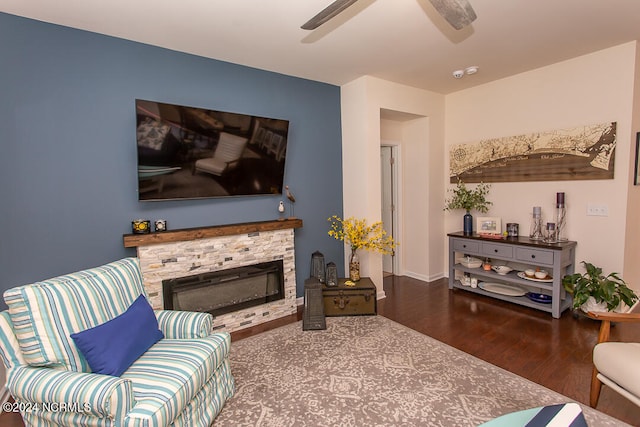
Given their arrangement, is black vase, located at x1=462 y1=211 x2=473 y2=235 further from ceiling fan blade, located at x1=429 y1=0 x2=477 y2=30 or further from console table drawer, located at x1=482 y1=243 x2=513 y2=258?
ceiling fan blade, located at x1=429 y1=0 x2=477 y2=30

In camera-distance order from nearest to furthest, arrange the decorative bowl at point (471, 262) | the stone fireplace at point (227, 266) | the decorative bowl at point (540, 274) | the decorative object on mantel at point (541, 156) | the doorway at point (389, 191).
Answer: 1. the stone fireplace at point (227, 266)
2. the decorative object on mantel at point (541, 156)
3. the decorative bowl at point (540, 274)
4. the decorative bowl at point (471, 262)
5. the doorway at point (389, 191)

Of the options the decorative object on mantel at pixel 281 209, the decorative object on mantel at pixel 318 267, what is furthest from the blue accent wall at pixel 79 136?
the decorative object on mantel at pixel 318 267

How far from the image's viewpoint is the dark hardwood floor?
218 centimetres

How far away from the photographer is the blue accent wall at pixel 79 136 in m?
2.31

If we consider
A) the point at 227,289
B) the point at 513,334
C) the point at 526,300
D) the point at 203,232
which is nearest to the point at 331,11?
the point at 203,232

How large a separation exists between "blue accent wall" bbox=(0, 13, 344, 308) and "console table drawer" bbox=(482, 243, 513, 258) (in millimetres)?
2945

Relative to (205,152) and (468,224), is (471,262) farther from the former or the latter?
(205,152)

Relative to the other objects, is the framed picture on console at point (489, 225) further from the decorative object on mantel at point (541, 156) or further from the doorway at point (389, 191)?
the doorway at point (389, 191)

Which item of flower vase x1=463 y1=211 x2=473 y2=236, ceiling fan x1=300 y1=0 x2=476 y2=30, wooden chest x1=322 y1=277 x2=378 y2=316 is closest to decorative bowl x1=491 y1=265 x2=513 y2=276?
flower vase x1=463 y1=211 x2=473 y2=236

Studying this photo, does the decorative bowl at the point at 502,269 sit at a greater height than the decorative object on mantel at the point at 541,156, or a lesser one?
lesser

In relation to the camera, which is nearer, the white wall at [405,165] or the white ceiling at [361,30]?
the white ceiling at [361,30]

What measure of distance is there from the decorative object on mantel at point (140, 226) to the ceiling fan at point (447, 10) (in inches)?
82.1

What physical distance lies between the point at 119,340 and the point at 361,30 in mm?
2815

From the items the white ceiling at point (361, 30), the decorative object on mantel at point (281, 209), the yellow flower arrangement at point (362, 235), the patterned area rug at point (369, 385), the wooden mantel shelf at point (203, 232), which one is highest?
the white ceiling at point (361, 30)
